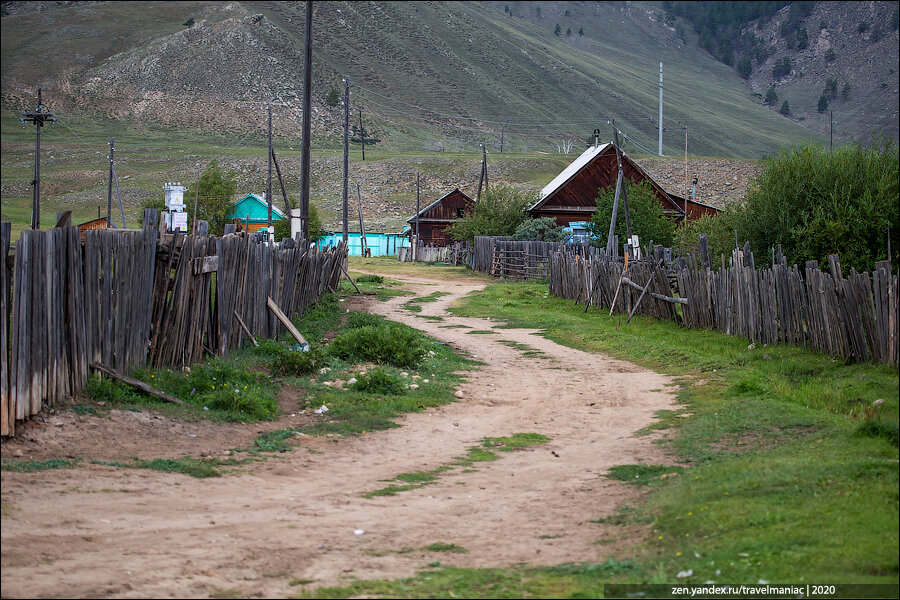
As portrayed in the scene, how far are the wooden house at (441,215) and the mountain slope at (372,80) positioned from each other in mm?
41771

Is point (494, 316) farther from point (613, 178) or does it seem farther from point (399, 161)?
point (399, 161)

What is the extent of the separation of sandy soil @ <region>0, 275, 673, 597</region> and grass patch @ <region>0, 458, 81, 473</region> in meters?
0.10

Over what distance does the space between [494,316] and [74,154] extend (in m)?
74.8

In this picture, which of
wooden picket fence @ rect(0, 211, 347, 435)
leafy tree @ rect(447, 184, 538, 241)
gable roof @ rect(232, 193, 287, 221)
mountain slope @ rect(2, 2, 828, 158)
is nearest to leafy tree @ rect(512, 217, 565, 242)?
leafy tree @ rect(447, 184, 538, 241)

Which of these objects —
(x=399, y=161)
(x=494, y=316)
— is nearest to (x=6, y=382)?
(x=494, y=316)

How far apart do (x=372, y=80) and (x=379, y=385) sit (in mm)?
121267

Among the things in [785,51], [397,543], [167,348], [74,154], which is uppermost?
[785,51]

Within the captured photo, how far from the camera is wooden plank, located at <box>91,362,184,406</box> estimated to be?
8.12 m

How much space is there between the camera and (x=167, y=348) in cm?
970

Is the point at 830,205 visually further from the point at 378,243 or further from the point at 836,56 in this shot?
the point at 836,56

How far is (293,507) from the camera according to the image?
238 inches

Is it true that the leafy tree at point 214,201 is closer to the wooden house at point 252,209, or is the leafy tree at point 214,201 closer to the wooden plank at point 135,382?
the wooden house at point 252,209

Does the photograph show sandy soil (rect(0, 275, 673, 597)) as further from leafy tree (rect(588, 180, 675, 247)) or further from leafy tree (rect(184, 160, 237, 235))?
leafy tree (rect(184, 160, 237, 235))

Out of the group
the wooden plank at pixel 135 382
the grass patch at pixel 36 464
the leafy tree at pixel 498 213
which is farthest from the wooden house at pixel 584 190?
the grass patch at pixel 36 464
